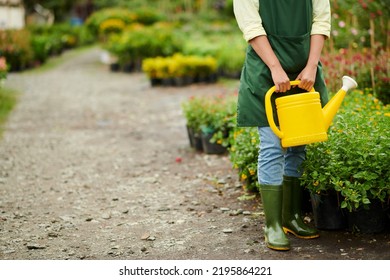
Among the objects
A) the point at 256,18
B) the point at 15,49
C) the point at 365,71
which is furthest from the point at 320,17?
the point at 15,49

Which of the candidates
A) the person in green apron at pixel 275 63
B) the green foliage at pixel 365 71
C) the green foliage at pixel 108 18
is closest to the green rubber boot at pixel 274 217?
the person in green apron at pixel 275 63

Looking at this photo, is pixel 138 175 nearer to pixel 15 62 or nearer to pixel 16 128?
pixel 16 128

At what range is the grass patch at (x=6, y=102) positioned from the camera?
9779 mm

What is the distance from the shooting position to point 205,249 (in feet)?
12.8

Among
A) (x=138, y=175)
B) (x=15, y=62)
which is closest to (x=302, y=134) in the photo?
(x=138, y=175)

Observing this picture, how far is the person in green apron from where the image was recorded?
358 cm

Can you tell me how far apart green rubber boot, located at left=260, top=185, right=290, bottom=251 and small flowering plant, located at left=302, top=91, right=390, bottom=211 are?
0.28m

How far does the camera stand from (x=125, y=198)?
5277mm

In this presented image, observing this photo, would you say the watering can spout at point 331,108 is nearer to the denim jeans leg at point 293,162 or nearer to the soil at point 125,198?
the denim jeans leg at point 293,162

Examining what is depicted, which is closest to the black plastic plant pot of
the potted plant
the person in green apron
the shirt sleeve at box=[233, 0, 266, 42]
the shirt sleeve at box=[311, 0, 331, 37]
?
the potted plant

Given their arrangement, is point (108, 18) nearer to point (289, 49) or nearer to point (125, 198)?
point (125, 198)

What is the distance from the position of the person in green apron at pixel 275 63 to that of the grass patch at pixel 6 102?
18.8 ft

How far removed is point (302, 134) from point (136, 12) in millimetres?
20249

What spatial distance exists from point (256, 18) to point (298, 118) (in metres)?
0.61
